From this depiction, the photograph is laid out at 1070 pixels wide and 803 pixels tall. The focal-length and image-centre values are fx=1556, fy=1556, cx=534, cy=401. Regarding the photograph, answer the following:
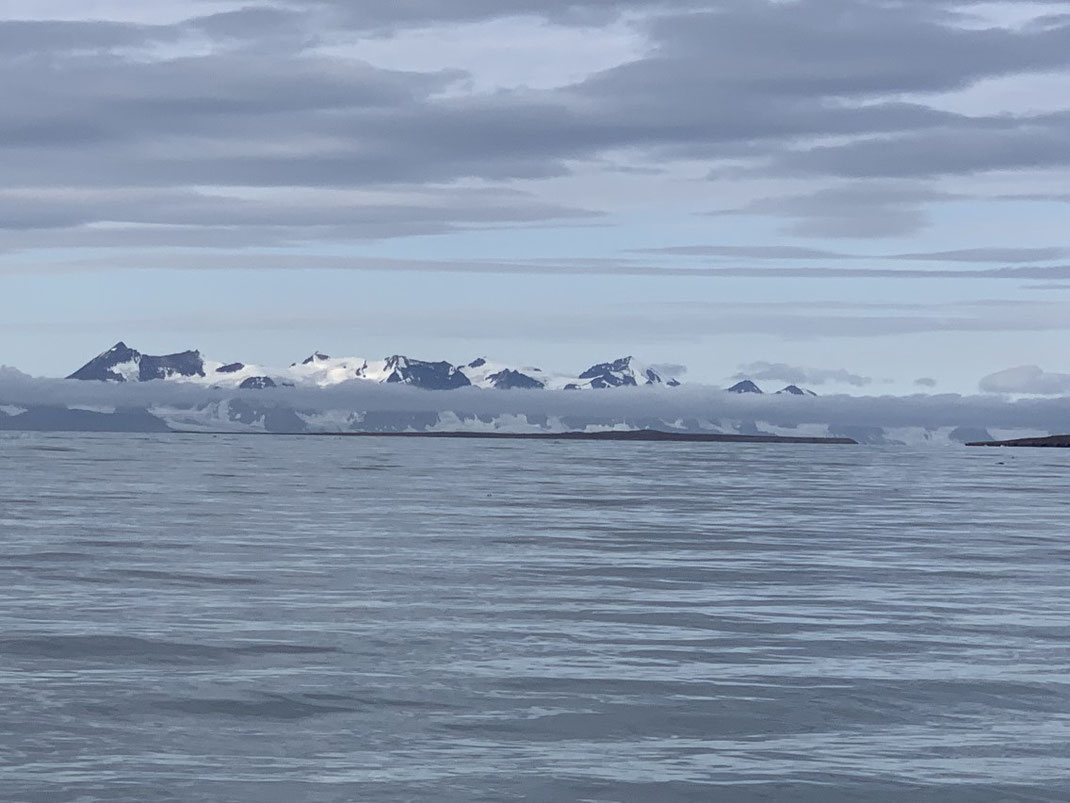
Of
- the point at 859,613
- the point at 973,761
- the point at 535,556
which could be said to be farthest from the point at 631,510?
the point at 973,761

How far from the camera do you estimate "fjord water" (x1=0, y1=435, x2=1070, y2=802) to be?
1662 cm

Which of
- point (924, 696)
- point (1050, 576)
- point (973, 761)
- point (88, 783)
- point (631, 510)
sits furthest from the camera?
point (631, 510)

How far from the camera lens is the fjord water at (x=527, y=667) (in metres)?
16.6

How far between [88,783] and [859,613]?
1816 centimetres

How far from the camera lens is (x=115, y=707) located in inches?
779

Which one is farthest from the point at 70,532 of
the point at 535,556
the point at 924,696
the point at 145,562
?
the point at 924,696

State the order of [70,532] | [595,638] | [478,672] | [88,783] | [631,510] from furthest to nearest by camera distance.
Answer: [631,510] < [70,532] < [595,638] < [478,672] < [88,783]

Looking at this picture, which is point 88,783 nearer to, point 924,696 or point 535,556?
point 924,696

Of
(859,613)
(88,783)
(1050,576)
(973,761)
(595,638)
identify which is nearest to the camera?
(88,783)

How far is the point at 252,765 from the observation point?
16.8 meters

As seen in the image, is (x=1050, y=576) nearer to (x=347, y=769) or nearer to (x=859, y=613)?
(x=859, y=613)

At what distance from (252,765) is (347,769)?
1.05 m

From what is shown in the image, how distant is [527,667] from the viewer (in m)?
23.3

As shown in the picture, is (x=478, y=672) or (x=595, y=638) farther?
(x=595, y=638)
